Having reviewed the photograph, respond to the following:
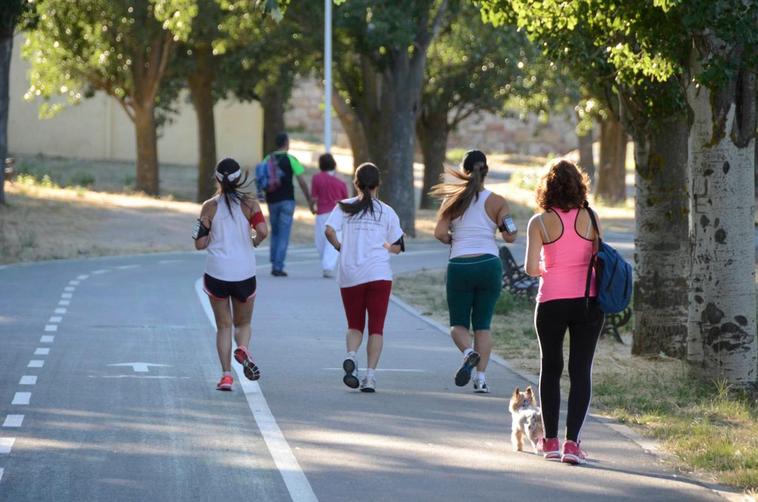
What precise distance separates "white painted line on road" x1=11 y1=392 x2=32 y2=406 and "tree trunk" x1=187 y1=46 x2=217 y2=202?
99.5 feet

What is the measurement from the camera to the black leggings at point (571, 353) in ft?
27.3

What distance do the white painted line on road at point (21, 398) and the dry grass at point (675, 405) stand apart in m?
3.92

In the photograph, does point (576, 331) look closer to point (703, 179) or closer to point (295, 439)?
point (295, 439)

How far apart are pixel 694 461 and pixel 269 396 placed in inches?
134

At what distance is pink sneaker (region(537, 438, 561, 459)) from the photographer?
835 centimetres

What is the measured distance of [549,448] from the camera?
329 inches

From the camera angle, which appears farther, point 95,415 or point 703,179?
point 703,179

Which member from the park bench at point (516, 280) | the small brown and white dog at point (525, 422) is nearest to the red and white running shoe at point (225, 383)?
the small brown and white dog at point (525, 422)

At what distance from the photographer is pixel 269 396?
10.6 metres

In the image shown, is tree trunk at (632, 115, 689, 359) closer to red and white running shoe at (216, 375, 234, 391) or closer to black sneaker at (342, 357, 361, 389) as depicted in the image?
black sneaker at (342, 357, 361, 389)

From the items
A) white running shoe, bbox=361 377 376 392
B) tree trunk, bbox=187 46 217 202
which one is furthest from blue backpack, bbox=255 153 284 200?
tree trunk, bbox=187 46 217 202

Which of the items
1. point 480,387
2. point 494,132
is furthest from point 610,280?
point 494,132

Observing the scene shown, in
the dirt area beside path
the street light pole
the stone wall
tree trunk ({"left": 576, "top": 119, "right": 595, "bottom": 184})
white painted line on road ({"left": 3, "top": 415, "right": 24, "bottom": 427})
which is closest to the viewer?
white painted line on road ({"left": 3, "top": 415, "right": 24, "bottom": 427})

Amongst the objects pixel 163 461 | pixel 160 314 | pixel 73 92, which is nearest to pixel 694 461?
pixel 163 461
